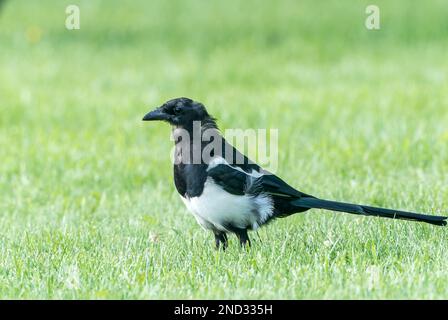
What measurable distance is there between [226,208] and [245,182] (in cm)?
21

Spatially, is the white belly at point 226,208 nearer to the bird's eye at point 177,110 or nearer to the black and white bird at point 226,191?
the black and white bird at point 226,191

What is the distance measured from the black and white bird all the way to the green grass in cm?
19

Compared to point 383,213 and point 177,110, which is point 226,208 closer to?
point 177,110

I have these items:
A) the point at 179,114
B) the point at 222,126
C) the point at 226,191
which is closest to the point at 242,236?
the point at 226,191

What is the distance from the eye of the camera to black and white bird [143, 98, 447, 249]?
5223mm

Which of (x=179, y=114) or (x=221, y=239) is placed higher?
(x=179, y=114)

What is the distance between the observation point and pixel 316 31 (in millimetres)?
15586

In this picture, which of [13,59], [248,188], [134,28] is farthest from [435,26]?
[248,188]

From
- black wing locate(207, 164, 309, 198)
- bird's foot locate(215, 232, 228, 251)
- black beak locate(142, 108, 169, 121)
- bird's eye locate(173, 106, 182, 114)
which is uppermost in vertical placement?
bird's eye locate(173, 106, 182, 114)

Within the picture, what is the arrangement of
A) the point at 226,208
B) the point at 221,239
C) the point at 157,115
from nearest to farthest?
the point at 226,208 < the point at 157,115 < the point at 221,239

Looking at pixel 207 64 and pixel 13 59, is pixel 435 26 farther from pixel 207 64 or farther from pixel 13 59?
pixel 13 59

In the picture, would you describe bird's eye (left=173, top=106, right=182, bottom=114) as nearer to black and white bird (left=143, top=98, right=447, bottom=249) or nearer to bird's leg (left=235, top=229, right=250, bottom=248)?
black and white bird (left=143, top=98, right=447, bottom=249)

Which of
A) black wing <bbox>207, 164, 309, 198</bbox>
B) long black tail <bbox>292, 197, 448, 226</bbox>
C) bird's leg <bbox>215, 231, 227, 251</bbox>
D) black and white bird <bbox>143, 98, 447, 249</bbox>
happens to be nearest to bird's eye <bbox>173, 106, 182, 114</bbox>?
black and white bird <bbox>143, 98, 447, 249</bbox>

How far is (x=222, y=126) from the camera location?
1009cm
